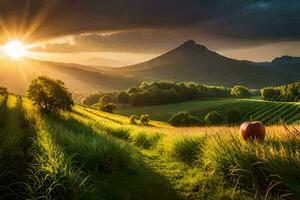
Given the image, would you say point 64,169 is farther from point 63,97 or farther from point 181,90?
point 181,90

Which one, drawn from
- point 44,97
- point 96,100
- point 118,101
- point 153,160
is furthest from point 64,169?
point 96,100

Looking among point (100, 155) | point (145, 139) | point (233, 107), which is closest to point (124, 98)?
point (233, 107)

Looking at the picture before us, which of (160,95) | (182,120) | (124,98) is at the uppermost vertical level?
(160,95)

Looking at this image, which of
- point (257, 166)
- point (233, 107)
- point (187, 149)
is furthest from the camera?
point (233, 107)

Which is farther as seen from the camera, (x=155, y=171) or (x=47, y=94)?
(x=47, y=94)

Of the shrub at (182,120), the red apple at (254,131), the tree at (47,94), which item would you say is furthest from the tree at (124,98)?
the red apple at (254,131)

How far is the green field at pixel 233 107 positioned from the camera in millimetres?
121475

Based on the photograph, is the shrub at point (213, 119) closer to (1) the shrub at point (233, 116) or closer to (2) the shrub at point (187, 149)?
(1) the shrub at point (233, 116)

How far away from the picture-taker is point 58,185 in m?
11.1

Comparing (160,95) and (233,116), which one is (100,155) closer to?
(233,116)

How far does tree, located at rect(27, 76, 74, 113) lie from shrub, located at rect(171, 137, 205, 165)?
27.7 metres

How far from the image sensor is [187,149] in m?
20.0

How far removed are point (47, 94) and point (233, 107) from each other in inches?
4173

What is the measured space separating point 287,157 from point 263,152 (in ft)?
2.89
